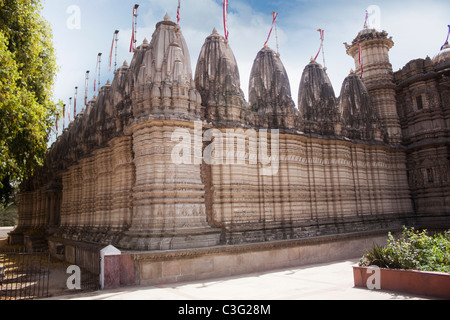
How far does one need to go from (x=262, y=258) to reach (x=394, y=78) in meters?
18.3

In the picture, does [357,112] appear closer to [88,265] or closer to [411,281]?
[411,281]

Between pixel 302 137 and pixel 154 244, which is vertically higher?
pixel 302 137

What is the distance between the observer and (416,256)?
8680mm

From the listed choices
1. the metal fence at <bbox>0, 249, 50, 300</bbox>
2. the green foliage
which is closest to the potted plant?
the green foliage

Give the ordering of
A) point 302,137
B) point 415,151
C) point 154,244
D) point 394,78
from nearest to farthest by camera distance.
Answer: point 154,244
point 302,137
point 415,151
point 394,78

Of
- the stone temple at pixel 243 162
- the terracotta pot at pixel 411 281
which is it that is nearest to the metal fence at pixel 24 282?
the stone temple at pixel 243 162

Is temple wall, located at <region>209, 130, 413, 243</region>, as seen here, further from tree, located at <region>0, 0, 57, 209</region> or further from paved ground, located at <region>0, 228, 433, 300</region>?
tree, located at <region>0, 0, 57, 209</region>

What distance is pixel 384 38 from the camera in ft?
83.4

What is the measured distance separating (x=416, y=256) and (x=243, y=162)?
6.99 meters

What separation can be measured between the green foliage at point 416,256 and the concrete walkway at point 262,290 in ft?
2.59

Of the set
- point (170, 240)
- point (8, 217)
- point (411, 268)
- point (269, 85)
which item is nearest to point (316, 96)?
point (269, 85)
